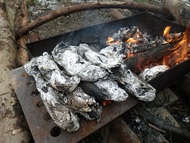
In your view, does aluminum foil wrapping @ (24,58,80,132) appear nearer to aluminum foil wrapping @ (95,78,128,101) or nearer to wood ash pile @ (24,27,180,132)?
wood ash pile @ (24,27,180,132)

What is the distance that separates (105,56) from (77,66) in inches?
18.3

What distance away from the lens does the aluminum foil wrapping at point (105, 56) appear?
2166 mm

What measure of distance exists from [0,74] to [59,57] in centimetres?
100

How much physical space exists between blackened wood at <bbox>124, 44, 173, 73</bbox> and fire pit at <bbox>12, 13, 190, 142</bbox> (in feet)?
1.19

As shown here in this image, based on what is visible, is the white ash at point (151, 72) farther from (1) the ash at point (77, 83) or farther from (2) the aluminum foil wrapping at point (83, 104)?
(2) the aluminum foil wrapping at point (83, 104)

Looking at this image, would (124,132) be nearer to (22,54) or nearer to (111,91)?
(111,91)

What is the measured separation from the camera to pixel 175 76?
2.60 m

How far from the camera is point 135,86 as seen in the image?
209 centimetres

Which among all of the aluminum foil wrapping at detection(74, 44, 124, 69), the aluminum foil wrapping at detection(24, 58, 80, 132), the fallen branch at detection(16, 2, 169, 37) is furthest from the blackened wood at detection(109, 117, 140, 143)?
the fallen branch at detection(16, 2, 169, 37)

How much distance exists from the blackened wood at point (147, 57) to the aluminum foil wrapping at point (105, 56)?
21cm

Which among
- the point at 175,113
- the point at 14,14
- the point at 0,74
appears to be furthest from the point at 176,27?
the point at 14,14

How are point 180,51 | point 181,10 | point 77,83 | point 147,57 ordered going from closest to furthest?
point 77,83 → point 147,57 → point 180,51 → point 181,10

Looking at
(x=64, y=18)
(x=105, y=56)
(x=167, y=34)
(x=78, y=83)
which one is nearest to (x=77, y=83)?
(x=78, y=83)

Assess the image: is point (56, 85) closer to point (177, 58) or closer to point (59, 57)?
point (59, 57)
